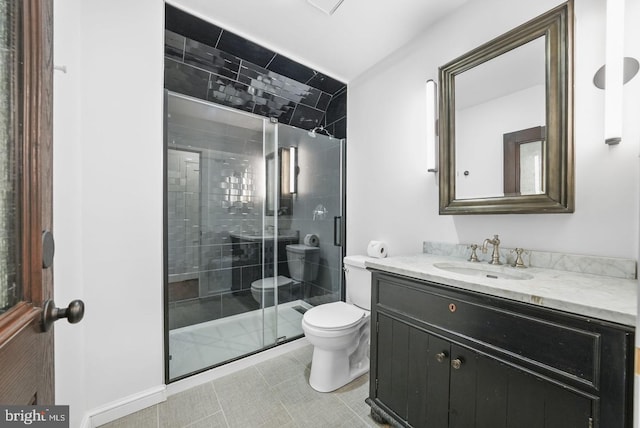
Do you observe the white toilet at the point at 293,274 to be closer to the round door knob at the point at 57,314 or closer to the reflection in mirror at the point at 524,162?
the reflection in mirror at the point at 524,162

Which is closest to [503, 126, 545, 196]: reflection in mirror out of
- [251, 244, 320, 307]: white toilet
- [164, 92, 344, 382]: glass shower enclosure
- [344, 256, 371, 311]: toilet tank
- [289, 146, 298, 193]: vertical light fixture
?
[344, 256, 371, 311]: toilet tank

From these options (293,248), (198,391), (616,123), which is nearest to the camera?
(616,123)

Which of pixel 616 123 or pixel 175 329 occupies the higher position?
pixel 616 123

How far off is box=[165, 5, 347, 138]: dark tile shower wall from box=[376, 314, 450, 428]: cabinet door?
192cm

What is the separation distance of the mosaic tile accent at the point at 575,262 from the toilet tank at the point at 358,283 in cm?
66

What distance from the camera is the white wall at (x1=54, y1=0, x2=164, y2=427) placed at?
4.17 ft

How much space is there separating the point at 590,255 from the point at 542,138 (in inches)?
23.0

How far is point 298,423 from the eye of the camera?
141 centimetres

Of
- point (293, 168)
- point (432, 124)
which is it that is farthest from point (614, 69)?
point (293, 168)

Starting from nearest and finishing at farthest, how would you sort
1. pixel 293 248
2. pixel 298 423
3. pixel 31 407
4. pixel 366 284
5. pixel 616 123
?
pixel 31 407
pixel 616 123
pixel 298 423
pixel 366 284
pixel 293 248

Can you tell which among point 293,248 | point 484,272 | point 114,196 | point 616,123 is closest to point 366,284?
point 484,272

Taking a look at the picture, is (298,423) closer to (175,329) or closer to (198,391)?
(198,391)

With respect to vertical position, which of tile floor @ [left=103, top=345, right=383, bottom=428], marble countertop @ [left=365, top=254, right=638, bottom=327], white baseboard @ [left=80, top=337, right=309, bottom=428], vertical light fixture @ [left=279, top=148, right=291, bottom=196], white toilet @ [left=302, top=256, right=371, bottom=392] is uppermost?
vertical light fixture @ [left=279, top=148, right=291, bottom=196]

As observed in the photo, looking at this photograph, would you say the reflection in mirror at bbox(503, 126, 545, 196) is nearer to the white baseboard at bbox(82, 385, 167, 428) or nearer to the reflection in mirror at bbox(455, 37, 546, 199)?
the reflection in mirror at bbox(455, 37, 546, 199)
